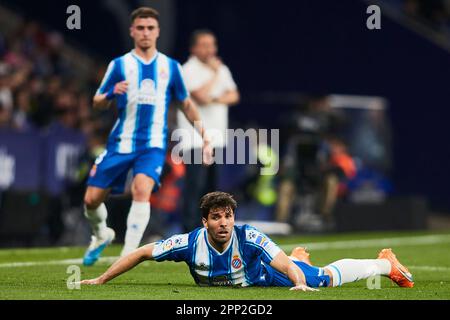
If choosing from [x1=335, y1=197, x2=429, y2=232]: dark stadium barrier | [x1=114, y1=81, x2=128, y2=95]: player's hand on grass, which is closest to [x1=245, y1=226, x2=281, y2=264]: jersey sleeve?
[x1=114, y1=81, x2=128, y2=95]: player's hand on grass

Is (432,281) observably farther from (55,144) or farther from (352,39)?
(352,39)

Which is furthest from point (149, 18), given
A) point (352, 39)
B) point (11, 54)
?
point (352, 39)

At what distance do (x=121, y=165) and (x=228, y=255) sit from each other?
9.37 ft

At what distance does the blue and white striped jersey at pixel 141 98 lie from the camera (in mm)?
11398

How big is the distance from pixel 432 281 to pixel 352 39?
11.7 metres

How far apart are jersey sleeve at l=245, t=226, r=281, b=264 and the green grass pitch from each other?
25 cm

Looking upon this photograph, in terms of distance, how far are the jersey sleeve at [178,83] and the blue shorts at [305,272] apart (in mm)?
2899

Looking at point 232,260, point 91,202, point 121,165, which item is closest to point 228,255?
point 232,260

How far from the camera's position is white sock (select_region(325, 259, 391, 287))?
362 inches

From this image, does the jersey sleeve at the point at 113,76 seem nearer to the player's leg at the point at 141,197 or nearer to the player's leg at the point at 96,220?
the player's leg at the point at 141,197

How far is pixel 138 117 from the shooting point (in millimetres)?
11461

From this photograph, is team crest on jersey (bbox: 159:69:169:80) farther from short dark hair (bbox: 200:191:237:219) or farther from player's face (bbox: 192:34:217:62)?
short dark hair (bbox: 200:191:237:219)

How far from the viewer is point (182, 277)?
10359 millimetres
